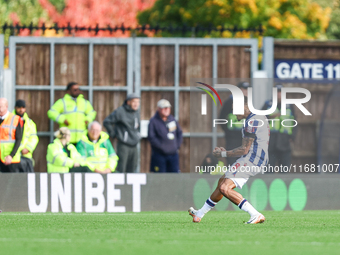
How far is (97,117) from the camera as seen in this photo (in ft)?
51.5

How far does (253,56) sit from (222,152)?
5.94 m

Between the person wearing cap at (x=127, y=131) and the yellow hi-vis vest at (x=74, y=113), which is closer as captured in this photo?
the person wearing cap at (x=127, y=131)

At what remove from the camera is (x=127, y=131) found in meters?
14.4

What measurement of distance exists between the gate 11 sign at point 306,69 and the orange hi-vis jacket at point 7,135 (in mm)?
5489

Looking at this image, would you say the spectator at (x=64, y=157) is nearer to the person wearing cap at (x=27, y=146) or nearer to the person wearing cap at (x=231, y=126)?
the person wearing cap at (x=27, y=146)

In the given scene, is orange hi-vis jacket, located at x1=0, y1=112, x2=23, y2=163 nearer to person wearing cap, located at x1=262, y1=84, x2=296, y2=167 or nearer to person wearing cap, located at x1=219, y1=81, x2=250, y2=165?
person wearing cap, located at x1=219, y1=81, x2=250, y2=165

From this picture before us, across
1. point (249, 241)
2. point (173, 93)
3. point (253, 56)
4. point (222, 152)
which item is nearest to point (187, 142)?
point (173, 93)

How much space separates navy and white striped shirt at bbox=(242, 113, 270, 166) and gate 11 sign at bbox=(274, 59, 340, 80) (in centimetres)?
568

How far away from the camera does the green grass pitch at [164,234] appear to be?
7551mm

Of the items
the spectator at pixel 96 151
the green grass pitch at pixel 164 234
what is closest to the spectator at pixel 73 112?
the spectator at pixel 96 151

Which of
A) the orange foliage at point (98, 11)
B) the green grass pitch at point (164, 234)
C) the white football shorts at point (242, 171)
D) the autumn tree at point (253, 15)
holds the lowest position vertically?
the green grass pitch at point (164, 234)

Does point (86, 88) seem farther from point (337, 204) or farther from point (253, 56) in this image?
point (337, 204)

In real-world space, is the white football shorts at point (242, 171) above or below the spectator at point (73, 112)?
below

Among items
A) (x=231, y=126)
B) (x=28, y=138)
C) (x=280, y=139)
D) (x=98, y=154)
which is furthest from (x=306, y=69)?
(x=28, y=138)
